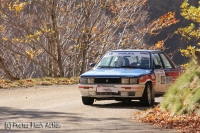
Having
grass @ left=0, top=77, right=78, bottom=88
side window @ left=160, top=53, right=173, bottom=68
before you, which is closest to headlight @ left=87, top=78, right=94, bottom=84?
side window @ left=160, top=53, right=173, bottom=68

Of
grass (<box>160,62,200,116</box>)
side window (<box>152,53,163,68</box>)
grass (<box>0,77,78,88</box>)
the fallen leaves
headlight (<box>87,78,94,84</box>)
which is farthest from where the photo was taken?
grass (<box>0,77,78,88</box>)

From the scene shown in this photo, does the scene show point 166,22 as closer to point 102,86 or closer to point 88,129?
point 102,86

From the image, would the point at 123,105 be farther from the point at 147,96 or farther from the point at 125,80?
the point at 125,80

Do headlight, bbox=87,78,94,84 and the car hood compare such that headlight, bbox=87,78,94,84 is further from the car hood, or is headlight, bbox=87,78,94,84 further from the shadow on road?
the shadow on road

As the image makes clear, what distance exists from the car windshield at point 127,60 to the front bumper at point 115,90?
1344 mm

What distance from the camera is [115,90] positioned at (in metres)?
15.4

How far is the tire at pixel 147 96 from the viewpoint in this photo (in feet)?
51.1

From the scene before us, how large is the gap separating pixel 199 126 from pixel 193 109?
1272 millimetres

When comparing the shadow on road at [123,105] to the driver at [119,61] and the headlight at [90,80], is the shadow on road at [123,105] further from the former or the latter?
the driver at [119,61]

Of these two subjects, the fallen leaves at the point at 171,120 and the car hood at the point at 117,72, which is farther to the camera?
the car hood at the point at 117,72

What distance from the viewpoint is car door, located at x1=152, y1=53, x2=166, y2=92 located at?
16625 mm

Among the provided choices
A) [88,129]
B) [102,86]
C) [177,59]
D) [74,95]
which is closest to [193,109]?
[88,129]

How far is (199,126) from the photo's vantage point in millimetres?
11344

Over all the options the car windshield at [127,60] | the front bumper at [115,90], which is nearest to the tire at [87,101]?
the front bumper at [115,90]
